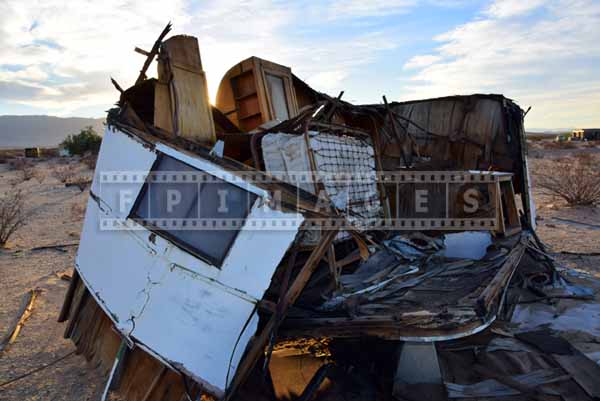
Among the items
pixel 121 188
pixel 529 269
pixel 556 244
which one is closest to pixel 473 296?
pixel 529 269

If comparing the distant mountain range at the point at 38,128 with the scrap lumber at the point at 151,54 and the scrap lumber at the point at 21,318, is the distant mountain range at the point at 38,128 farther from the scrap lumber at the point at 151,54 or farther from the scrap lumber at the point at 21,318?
the scrap lumber at the point at 151,54

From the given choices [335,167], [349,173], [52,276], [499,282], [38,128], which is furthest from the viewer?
[38,128]

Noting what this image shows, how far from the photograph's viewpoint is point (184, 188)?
3.22 meters

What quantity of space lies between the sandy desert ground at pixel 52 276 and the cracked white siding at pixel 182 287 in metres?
1.01

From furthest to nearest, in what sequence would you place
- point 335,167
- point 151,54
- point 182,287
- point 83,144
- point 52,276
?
1. point 83,144
2. point 52,276
3. point 335,167
4. point 151,54
5. point 182,287

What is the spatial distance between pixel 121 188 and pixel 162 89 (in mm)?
1397

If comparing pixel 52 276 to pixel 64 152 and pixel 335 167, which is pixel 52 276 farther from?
pixel 64 152

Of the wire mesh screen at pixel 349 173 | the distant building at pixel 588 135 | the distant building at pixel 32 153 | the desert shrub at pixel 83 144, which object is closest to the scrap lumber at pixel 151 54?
the wire mesh screen at pixel 349 173

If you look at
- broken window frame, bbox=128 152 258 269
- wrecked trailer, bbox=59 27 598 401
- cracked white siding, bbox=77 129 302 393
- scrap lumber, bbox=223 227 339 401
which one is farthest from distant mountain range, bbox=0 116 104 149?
scrap lumber, bbox=223 227 339 401

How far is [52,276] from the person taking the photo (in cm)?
690

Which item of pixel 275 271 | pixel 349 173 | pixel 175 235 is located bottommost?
pixel 275 271
